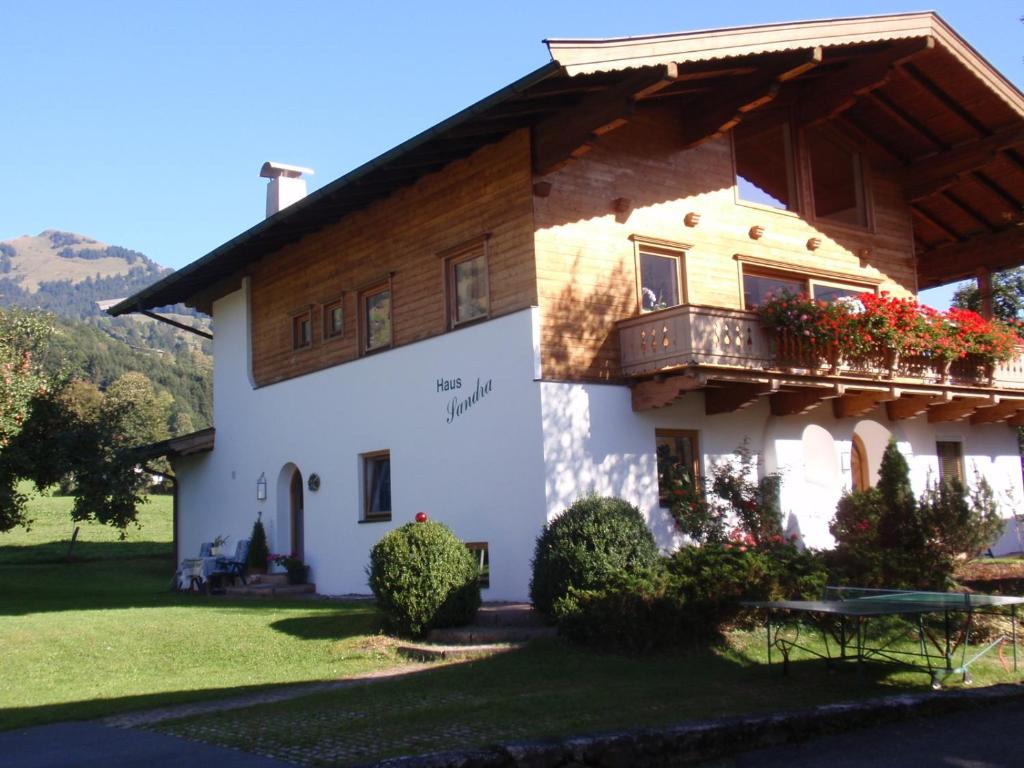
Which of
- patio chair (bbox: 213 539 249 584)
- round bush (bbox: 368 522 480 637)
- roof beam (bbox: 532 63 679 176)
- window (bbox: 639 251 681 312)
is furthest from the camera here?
patio chair (bbox: 213 539 249 584)

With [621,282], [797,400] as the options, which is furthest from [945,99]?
[621,282]

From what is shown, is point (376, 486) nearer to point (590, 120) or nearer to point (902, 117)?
point (590, 120)

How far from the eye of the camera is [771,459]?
17219 mm

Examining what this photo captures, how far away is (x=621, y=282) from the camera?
1585cm

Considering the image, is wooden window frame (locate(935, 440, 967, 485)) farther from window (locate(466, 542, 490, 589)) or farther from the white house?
window (locate(466, 542, 490, 589))

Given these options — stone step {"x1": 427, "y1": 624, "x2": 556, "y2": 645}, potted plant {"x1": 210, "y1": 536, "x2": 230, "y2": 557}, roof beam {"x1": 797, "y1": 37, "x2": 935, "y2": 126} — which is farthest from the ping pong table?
potted plant {"x1": 210, "y1": 536, "x2": 230, "y2": 557}

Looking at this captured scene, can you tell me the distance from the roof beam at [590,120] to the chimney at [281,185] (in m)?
11.6

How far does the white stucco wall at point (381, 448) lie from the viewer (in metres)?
15.2

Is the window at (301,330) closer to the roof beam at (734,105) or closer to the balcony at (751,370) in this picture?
the balcony at (751,370)

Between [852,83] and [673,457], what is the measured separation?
718 cm

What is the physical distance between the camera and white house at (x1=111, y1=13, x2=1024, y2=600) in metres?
15.0

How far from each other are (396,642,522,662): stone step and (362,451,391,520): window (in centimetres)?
571

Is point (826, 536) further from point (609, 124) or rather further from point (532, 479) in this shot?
point (609, 124)

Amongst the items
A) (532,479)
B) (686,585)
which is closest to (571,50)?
(532,479)
